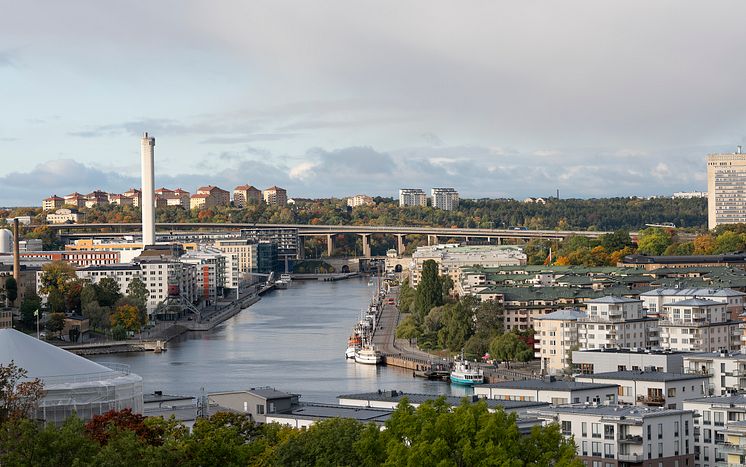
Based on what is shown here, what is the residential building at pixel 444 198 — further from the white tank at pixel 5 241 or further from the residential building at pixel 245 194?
the white tank at pixel 5 241

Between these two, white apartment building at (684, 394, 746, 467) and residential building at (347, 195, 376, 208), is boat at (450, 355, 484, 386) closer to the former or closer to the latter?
white apartment building at (684, 394, 746, 467)

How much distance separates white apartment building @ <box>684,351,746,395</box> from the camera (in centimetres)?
1744

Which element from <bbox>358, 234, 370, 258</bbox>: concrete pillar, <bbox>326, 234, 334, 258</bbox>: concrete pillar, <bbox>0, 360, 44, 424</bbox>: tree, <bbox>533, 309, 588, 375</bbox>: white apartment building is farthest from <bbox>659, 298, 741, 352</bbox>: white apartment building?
<bbox>326, 234, 334, 258</bbox>: concrete pillar

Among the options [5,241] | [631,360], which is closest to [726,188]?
[5,241]

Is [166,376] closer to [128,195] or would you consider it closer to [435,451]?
[435,451]

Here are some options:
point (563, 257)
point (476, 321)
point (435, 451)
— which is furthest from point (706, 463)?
point (563, 257)

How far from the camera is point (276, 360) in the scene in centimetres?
2648

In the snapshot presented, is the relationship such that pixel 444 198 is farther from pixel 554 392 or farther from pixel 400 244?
pixel 554 392

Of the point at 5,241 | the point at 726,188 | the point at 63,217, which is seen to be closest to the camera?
the point at 5,241

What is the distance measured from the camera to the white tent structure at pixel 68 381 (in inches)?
486

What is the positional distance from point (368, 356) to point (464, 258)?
20.9 meters

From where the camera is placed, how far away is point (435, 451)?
1030 cm

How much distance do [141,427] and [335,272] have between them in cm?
5356

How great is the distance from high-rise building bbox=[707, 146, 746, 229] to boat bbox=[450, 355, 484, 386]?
37.0 metres
